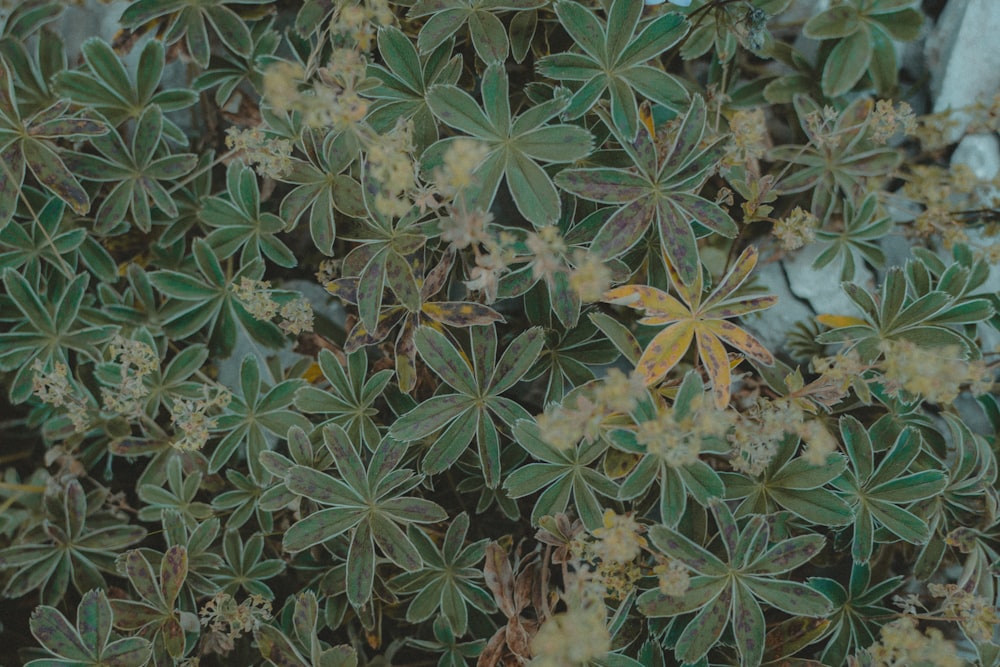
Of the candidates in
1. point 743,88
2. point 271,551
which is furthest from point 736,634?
point 743,88

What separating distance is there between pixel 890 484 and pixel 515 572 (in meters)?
0.96

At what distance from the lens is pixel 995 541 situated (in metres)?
2.04

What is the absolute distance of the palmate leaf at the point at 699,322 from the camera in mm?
1774

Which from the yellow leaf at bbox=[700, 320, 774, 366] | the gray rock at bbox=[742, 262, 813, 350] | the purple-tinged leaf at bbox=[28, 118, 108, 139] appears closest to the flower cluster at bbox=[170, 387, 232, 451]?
the purple-tinged leaf at bbox=[28, 118, 108, 139]

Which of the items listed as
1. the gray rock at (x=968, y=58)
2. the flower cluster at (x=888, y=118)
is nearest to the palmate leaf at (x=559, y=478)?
the flower cluster at (x=888, y=118)

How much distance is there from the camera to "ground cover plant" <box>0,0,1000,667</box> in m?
1.77

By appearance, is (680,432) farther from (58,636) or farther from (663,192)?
(58,636)

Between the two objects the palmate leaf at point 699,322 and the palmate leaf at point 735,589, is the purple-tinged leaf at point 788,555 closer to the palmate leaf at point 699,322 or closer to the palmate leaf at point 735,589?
the palmate leaf at point 735,589

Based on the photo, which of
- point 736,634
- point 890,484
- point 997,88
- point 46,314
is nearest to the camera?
point 736,634

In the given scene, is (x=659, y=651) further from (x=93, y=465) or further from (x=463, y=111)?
(x=93, y=465)

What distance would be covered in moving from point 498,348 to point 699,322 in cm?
57

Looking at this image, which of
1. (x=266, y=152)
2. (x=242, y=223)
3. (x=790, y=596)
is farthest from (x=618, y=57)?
(x=790, y=596)

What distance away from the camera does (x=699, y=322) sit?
185 centimetres

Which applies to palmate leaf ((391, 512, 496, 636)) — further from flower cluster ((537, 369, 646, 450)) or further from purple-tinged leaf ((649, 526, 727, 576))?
flower cluster ((537, 369, 646, 450))
